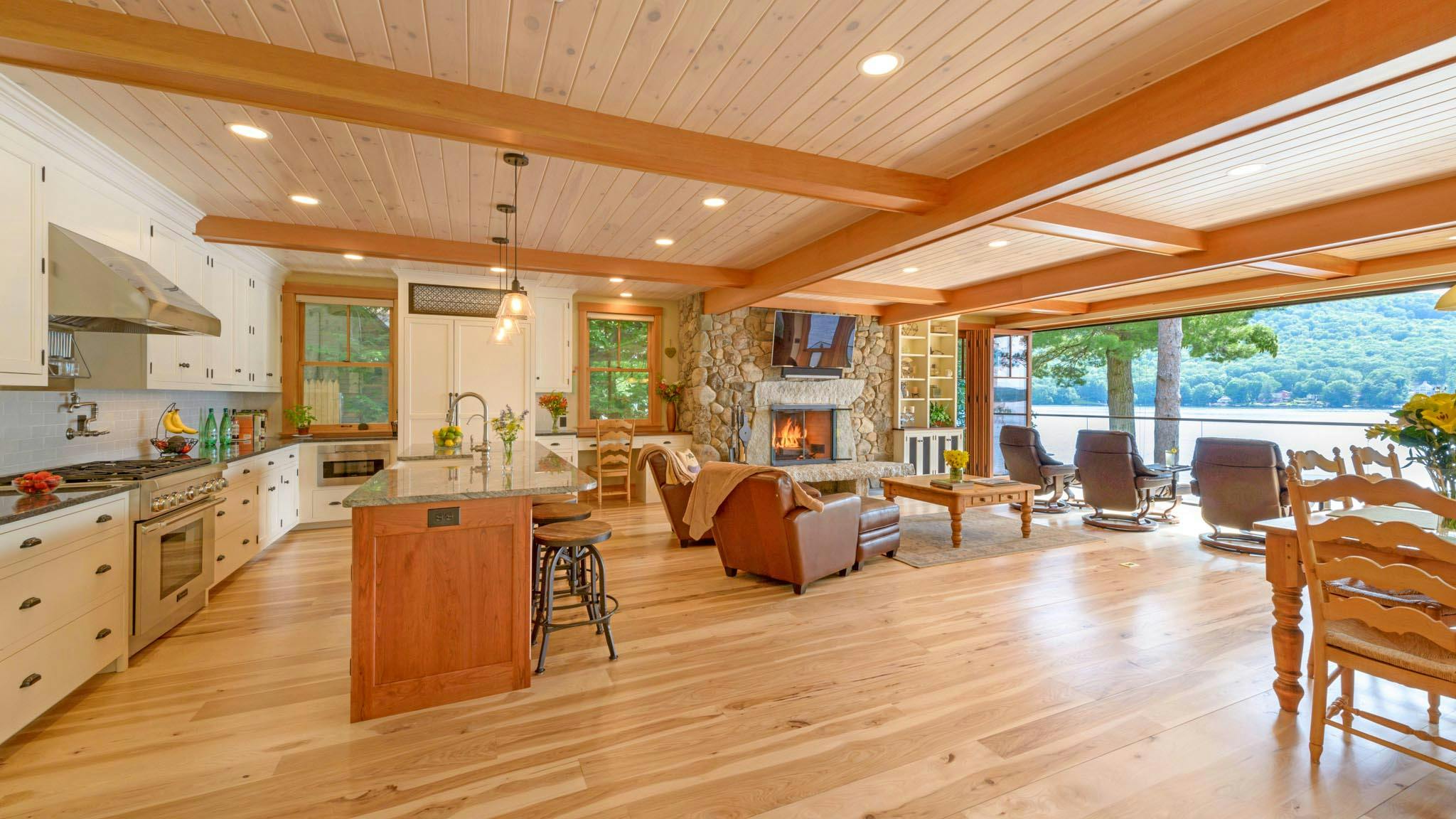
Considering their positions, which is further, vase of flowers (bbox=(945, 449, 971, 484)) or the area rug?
vase of flowers (bbox=(945, 449, 971, 484))

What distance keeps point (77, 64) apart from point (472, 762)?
8.95ft

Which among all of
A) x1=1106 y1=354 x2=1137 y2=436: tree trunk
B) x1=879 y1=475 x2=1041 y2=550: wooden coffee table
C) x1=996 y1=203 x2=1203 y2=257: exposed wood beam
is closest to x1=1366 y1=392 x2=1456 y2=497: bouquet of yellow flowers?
x1=996 y1=203 x2=1203 y2=257: exposed wood beam

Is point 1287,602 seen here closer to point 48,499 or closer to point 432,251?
point 48,499

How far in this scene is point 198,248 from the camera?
13.8 feet

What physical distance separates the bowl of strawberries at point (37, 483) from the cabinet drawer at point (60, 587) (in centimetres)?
27

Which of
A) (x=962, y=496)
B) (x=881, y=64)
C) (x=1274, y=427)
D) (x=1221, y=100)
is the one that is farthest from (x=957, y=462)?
(x=1274, y=427)

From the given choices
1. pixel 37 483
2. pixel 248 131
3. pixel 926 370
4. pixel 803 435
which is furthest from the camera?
pixel 926 370

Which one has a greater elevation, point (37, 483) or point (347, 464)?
point (37, 483)

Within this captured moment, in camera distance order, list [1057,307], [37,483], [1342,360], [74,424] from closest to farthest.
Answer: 1. [37,483]
2. [74,424]
3. [1057,307]
4. [1342,360]

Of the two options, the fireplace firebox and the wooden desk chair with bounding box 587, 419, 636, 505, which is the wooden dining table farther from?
the wooden desk chair with bounding box 587, 419, 636, 505

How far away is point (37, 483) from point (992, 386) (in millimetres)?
9571

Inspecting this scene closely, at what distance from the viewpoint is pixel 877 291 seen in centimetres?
672

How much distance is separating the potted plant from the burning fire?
5.07 meters

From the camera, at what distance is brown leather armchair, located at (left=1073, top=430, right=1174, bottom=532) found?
5773 mm
